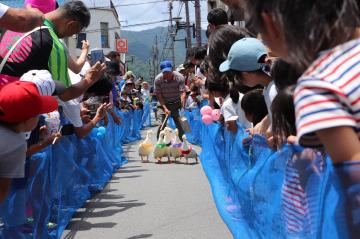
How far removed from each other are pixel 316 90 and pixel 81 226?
396 centimetres

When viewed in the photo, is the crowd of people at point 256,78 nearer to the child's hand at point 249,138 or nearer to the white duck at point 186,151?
the child's hand at point 249,138

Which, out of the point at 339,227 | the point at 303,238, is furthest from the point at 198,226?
the point at 339,227

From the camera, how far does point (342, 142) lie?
106cm

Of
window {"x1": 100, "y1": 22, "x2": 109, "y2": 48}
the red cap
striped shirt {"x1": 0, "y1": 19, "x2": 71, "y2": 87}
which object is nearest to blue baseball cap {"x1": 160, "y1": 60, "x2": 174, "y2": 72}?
striped shirt {"x1": 0, "y1": 19, "x2": 71, "y2": 87}

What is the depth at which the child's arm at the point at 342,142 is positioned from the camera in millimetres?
1060

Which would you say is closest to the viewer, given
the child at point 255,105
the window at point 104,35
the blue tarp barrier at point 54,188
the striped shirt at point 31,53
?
the blue tarp barrier at point 54,188

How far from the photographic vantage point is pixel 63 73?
4148mm

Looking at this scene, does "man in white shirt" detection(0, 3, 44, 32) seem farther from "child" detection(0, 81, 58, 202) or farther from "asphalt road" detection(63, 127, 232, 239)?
"asphalt road" detection(63, 127, 232, 239)

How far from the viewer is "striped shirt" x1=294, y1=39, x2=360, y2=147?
106cm

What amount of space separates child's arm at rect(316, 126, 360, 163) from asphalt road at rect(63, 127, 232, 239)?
316 cm

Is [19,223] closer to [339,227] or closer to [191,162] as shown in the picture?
[339,227]

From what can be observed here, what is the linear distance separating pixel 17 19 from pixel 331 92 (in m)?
2.22

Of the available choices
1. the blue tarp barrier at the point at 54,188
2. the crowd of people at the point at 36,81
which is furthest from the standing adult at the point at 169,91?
the crowd of people at the point at 36,81

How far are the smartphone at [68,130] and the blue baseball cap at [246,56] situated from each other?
5.88 ft
